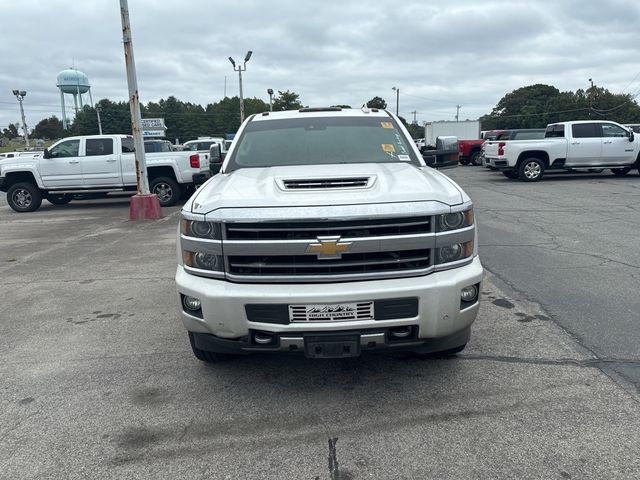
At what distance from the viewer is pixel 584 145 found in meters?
16.7

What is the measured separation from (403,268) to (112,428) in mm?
1998

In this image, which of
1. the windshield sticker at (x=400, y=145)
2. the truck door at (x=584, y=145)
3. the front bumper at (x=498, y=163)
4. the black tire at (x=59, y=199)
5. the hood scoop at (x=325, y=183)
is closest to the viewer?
the hood scoop at (x=325, y=183)

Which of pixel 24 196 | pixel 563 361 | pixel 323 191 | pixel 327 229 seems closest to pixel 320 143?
pixel 323 191

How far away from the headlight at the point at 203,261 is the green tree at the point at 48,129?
130434 millimetres

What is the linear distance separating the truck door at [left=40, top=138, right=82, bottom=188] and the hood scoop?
1214 centimetres

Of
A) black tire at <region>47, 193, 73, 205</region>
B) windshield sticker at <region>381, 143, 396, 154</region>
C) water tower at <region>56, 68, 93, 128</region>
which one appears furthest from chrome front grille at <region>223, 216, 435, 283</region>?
water tower at <region>56, 68, 93, 128</region>

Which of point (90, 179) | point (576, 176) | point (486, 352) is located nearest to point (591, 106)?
point (576, 176)

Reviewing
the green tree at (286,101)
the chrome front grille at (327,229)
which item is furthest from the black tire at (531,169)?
the green tree at (286,101)

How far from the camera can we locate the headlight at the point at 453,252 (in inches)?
120

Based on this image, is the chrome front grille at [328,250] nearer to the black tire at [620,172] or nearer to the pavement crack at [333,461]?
the pavement crack at [333,461]

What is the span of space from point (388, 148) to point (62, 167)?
1201 cm

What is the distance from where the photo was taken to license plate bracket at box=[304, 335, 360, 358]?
2.91 m

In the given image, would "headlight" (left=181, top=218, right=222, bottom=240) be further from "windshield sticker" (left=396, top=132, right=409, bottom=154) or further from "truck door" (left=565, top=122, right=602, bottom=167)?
"truck door" (left=565, top=122, right=602, bottom=167)

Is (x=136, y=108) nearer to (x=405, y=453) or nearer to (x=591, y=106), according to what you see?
(x=405, y=453)
